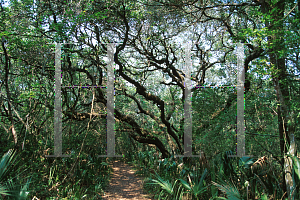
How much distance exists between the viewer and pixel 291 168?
278 centimetres

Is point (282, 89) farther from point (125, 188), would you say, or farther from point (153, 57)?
point (125, 188)

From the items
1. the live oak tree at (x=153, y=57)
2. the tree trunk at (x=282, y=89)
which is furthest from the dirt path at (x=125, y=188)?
the tree trunk at (x=282, y=89)

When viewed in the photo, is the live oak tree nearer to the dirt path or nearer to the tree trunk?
the tree trunk

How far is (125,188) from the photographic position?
5555mm

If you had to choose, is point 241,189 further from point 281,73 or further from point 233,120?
point 281,73

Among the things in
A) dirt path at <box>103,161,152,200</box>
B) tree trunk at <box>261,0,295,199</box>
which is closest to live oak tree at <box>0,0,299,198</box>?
tree trunk at <box>261,0,295,199</box>

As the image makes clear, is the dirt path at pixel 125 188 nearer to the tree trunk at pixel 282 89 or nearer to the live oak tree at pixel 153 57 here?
the live oak tree at pixel 153 57

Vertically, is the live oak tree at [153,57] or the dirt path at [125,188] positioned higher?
the live oak tree at [153,57]

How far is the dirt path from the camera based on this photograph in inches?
192

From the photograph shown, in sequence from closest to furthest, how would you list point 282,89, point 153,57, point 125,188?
1. point 282,89
2. point 125,188
3. point 153,57

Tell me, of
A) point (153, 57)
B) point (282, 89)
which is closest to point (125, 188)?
point (153, 57)

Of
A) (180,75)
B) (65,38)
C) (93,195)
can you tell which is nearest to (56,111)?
(65,38)

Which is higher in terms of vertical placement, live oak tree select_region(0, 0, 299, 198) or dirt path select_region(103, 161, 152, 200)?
live oak tree select_region(0, 0, 299, 198)

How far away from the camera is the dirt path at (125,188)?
16.0ft
